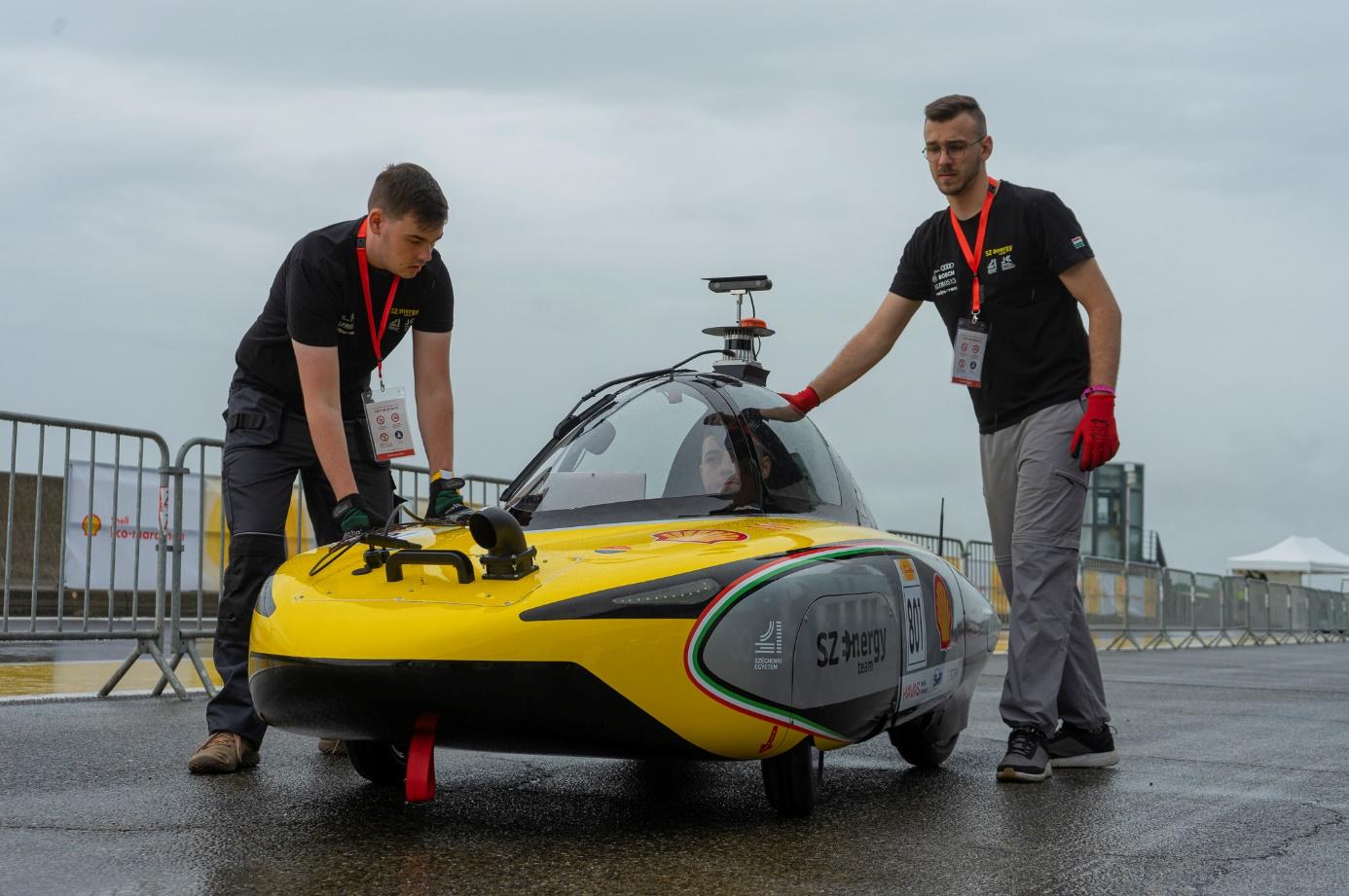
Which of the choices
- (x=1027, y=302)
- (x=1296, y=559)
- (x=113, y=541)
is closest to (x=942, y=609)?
(x=1027, y=302)

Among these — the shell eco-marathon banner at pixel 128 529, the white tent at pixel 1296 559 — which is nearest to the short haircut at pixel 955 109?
the shell eco-marathon banner at pixel 128 529

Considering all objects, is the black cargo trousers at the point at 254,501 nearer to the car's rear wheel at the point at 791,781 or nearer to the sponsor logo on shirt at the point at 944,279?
the car's rear wheel at the point at 791,781

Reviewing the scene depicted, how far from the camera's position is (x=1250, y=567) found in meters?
40.4

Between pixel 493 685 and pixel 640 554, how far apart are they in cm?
48

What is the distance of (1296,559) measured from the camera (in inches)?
1592

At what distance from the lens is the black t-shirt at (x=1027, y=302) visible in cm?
490

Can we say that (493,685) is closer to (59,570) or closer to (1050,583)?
(1050,583)

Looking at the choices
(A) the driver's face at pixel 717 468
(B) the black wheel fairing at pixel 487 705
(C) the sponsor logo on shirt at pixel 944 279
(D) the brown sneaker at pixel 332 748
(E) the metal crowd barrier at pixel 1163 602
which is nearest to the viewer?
(B) the black wheel fairing at pixel 487 705

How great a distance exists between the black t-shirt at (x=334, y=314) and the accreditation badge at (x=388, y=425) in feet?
0.61

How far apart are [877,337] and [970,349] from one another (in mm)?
497

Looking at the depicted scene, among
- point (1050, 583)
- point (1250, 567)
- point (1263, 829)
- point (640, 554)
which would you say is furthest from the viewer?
point (1250, 567)

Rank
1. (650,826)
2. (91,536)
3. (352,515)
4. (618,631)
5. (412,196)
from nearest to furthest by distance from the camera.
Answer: (618,631) → (650,826) → (352,515) → (412,196) → (91,536)

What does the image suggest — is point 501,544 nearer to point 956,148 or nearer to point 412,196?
point 412,196

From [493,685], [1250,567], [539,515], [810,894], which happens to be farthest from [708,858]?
[1250,567]
